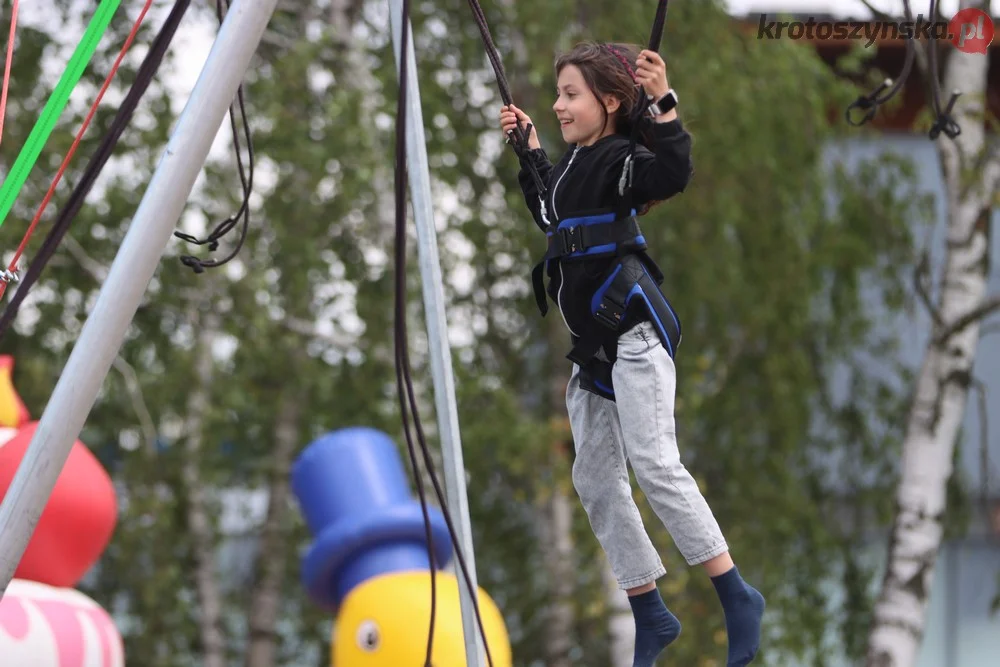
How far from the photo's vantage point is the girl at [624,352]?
101 inches

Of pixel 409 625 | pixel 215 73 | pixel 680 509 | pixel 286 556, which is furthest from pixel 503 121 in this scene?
pixel 286 556

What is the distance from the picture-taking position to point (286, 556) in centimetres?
988

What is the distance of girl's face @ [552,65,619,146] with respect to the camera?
2.74 m

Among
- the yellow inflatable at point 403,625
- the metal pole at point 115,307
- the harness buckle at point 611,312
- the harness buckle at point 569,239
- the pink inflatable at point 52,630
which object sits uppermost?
the harness buckle at point 569,239

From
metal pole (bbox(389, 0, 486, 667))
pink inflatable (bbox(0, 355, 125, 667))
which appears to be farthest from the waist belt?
Answer: pink inflatable (bbox(0, 355, 125, 667))

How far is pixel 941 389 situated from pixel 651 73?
6121 mm

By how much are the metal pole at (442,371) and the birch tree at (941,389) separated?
568 centimetres

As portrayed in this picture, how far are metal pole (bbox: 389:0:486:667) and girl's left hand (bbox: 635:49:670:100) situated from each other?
464 mm

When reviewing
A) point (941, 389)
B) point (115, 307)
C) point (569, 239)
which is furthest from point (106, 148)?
point (941, 389)

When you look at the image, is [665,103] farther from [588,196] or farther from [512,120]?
[512,120]

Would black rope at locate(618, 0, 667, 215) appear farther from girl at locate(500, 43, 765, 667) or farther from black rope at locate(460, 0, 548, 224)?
black rope at locate(460, 0, 548, 224)

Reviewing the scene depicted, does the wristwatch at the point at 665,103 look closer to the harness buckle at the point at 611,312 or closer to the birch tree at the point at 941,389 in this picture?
the harness buckle at the point at 611,312

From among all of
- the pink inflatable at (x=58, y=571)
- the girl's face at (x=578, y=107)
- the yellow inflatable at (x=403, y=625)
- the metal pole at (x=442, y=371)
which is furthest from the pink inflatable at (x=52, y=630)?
the girl's face at (x=578, y=107)

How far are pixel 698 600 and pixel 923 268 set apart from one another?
8.39ft
